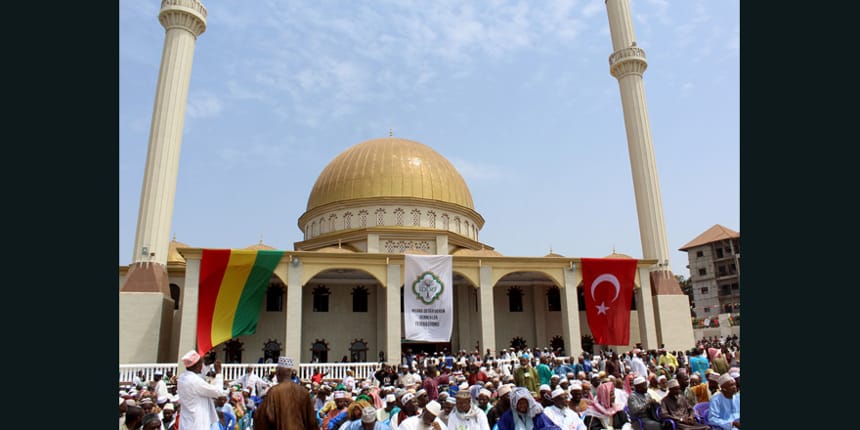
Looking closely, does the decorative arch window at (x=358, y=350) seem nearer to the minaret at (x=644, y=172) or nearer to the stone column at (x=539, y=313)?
the stone column at (x=539, y=313)

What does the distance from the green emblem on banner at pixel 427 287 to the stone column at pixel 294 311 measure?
4535mm

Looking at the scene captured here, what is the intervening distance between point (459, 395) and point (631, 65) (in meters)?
27.3

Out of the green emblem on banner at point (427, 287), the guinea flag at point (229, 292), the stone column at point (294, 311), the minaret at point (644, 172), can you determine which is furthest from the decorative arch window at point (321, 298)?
the minaret at point (644, 172)

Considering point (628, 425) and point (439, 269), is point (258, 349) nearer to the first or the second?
point (439, 269)

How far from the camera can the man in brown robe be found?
5184mm

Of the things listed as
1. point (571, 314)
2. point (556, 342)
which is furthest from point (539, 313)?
point (571, 314)

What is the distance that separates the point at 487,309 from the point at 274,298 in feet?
30.6

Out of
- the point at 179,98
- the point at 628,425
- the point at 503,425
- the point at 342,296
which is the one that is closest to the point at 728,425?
the point at 628,425

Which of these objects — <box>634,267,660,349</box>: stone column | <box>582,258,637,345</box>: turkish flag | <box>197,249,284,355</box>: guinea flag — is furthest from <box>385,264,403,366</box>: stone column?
<box>634,267,660,349</box>: stone column

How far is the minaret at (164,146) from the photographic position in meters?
22.1

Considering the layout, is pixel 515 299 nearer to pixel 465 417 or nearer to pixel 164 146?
pixel 164 146

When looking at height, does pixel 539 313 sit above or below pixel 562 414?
above

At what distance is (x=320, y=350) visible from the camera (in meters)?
25.1

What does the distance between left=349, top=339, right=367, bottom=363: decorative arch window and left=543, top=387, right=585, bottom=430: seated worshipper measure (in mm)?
19414
